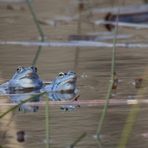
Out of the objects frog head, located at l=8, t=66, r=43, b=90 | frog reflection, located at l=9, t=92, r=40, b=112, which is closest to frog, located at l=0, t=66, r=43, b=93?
frog head, located at l=8, t=66, r=43, b=90

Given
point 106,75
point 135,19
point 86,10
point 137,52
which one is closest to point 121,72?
point 106,75

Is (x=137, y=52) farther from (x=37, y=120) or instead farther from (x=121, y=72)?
(x=37, y=120)

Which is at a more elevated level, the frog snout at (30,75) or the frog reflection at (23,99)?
the frog snout at (30,75)

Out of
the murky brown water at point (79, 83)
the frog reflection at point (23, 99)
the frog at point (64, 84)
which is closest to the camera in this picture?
the murky brown water at point (79, 83)

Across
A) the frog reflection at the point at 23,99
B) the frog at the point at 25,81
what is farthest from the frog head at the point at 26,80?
the frog reflection at the point at 23,99

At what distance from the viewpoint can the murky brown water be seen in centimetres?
364

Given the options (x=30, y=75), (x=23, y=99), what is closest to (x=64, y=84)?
(x=30, y=75)

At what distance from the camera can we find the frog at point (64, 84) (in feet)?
15.2

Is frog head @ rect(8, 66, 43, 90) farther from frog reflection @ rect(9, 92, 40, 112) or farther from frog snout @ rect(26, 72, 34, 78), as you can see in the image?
frog reflection @ rect(9, 92, 40, 112)

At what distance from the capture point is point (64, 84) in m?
4.68

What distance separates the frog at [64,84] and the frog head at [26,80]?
0.06 metres

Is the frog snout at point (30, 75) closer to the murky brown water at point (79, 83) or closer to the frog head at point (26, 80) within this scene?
the frog head at point (26, 80)

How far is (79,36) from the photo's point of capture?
24.9ft

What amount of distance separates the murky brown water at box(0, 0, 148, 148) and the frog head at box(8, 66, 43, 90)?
0.23 m
